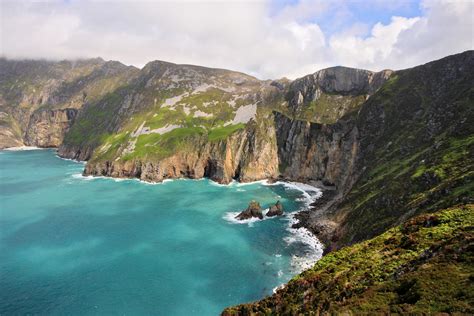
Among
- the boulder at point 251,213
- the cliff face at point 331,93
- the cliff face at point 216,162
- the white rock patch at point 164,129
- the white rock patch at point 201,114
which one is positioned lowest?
the boulder at point 251,213

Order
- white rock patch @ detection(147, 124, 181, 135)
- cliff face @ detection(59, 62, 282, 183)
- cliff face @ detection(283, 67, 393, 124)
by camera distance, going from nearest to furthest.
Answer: cliff face @ detection(283, 67, 393, 124) < cliff face @ detection(59, 62, 282, 183) < white rock patch @ detection(147, 124, 181, 135)

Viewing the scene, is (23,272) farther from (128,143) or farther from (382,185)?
(128,143)

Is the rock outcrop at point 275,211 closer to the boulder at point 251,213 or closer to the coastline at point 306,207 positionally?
the coastline at point 306,207

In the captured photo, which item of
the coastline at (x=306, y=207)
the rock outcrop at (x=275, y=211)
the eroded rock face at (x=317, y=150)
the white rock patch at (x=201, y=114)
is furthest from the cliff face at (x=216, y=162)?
the rock outcrop at (x=275, y=211)

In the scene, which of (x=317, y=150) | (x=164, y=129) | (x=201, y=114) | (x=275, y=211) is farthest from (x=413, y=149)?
(x=164, y=129)

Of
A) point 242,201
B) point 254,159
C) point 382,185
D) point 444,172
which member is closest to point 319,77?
point 254,159

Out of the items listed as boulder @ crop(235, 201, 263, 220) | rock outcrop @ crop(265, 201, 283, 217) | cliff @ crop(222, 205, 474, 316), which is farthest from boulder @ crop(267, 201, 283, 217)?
cliff @ crop(222, 205, 474, 316)

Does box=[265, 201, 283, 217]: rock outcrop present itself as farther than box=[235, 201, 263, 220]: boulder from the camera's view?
Yes

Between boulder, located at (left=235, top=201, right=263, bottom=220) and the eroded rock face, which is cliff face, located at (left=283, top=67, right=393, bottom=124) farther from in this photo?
boulder, located at (left=235, top=201, right=263, bottom=220)

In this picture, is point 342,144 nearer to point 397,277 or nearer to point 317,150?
point 317,150
